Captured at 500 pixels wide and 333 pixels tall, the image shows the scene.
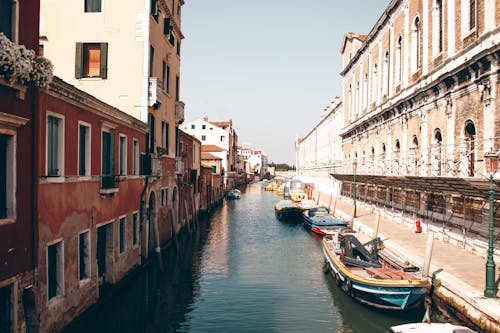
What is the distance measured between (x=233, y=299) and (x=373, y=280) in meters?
4.44

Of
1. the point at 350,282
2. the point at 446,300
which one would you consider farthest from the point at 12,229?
the point at 446,300

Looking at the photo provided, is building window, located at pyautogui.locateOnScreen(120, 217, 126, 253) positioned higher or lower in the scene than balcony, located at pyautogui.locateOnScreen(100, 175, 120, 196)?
lower

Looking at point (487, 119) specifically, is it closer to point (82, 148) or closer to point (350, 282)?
point (350, 282)

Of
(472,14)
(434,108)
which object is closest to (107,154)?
(472,14)

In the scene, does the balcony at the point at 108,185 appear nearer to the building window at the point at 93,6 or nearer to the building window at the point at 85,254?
the building window at the point at 85,254

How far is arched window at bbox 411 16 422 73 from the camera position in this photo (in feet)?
76.7

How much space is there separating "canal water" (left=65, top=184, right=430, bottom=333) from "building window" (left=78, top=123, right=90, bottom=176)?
366cm

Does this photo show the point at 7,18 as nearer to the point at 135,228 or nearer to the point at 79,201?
the point at 79,201

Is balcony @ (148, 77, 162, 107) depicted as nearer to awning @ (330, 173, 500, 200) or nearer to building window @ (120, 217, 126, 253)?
building window @ (120, 217, 126, 253)

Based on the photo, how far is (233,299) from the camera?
1362 centimetres

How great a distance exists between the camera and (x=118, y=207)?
13.5 meters

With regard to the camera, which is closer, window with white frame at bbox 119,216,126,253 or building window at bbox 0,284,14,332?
building window at bbox 0,284,14,332

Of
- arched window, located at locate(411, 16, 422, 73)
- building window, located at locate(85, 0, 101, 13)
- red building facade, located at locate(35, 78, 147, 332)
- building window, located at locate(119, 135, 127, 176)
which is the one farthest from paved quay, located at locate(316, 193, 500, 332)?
building window, located at locate(85, 0, 101, 13)

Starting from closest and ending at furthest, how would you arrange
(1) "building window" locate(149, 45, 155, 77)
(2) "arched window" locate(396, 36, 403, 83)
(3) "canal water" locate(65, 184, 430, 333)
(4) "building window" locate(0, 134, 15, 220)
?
(4) "building window" locate(0, 134, 15, 220)
(3) "canal water" locate(65, 184, 430, 333)
(1) "building window" locate(149, 45, 155, 77)
(2) "arched window" locate(396, 36, 403, 83)
